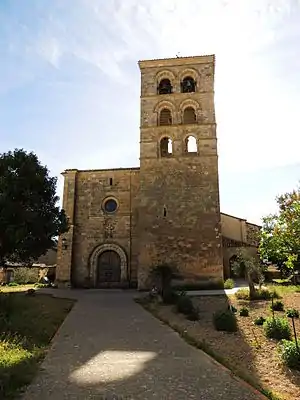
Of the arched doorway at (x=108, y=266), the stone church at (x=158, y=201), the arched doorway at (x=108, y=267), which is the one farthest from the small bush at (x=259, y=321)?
the arched doorway at (x=108, y=267)

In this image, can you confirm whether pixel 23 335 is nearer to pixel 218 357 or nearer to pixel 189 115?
pixel 218 357

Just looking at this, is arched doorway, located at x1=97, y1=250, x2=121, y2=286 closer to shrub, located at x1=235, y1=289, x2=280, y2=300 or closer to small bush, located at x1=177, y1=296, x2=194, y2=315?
shrub, located at x1=235, y1=289, x2=280, y2=300

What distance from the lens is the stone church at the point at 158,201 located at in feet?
71.2

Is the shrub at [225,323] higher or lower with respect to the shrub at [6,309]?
lower

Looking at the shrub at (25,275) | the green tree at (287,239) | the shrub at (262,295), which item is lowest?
the shrub at (262,295)

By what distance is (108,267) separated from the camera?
941 inches

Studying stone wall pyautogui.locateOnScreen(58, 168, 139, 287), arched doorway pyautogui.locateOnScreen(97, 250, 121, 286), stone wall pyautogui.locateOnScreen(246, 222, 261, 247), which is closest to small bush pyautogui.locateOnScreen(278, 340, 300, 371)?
stone wall pyautogui.locateOnScreen(58, 168, 139, 287)

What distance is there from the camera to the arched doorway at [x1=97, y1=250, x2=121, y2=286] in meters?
23.7

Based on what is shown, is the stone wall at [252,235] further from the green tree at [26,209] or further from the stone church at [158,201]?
the green tree at [26,209]

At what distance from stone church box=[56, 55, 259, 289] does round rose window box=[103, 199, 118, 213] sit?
0.07 meters

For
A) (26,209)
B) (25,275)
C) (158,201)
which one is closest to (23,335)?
(26,209)

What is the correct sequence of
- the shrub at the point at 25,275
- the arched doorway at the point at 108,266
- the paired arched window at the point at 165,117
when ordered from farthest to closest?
the shrub at the point at 25,275, the paired arched window at the point at 165,117, the arched doorway at the point at 108,266

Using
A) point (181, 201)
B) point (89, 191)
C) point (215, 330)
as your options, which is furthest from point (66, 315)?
point (89, 191)

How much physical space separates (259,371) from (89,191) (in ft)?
66.1
